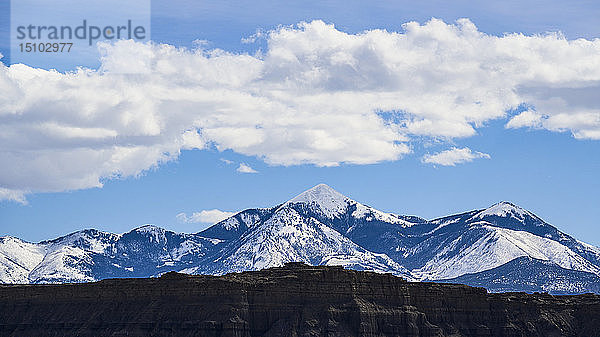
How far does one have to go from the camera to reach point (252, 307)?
158m

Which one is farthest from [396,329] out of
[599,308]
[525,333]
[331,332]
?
[599,308]

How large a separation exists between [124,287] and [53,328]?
33.1ft

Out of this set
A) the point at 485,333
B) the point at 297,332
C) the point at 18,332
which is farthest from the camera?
the point at 485,333

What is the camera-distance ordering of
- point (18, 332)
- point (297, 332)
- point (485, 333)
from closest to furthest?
point (297, 332) → point (18, 332) → point (485, 333)

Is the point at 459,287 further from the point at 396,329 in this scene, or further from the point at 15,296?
the point at 15,296

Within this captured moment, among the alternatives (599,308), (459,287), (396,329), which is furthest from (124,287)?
(599,308)

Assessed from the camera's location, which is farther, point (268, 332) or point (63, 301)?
point (63, 301)

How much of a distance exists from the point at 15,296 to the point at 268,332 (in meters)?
36.9

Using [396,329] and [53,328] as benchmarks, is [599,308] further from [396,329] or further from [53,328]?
[53,328]

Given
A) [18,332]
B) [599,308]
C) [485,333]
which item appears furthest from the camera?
[599,308]

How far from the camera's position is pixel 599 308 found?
632ft

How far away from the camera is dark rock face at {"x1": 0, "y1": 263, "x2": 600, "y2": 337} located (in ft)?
516

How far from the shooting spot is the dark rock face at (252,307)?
157125 mm

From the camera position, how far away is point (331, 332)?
15738cm
